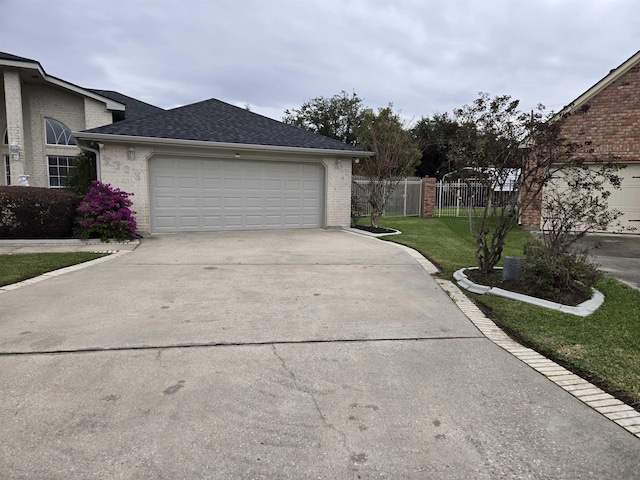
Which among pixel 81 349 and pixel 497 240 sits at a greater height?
pixel 497 240

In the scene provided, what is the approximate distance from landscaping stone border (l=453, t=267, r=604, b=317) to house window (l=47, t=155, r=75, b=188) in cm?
1560

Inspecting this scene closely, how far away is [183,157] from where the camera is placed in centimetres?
1222

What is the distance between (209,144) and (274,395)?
401 inches

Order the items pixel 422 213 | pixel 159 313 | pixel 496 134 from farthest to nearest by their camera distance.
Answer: pixel 422 213 < pixel 496 134 < pixel 159 313

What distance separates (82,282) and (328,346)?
4423 mm

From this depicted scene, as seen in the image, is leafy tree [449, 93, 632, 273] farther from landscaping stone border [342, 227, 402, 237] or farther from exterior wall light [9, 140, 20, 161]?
exterior wall light [9, 140, 20, 161]

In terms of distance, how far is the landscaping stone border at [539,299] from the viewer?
16.6 ft

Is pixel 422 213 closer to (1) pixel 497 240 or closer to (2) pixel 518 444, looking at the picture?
(1) pixel 497 240

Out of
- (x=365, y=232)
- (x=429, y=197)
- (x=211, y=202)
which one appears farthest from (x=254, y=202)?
(x=429, y=197)

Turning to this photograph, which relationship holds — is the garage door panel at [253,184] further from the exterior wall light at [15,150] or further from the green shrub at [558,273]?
the green shrub at [558,273]

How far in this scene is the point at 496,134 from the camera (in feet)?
20.1

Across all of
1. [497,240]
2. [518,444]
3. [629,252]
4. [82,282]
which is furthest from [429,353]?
[629,252]

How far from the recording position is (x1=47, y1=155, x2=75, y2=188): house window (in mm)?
15812

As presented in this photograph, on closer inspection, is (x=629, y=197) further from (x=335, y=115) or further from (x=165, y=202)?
(x=335, y=115)
